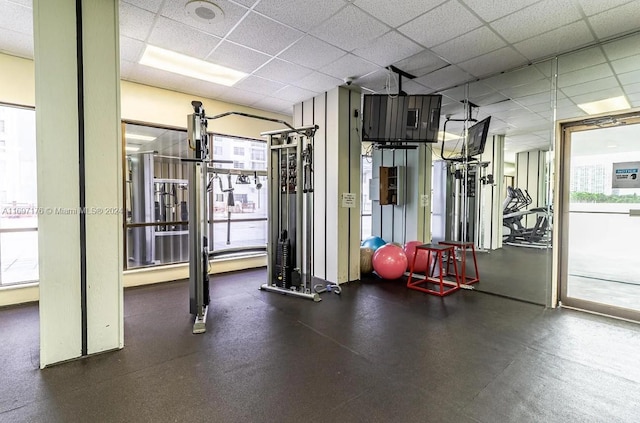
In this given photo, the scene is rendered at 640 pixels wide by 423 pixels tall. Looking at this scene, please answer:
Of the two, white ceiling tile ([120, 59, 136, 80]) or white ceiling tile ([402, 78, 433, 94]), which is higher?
white ceiling tile ([402, 78, 433, 94])

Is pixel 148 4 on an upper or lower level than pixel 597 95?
upper

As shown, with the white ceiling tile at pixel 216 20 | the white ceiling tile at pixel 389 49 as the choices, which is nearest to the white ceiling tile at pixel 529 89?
the white ceiling tile at pixel 389 49

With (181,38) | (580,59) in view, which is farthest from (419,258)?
(181,38)

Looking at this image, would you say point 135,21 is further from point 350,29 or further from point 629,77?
point 629,77

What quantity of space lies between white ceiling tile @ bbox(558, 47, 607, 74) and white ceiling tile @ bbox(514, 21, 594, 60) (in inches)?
6.1

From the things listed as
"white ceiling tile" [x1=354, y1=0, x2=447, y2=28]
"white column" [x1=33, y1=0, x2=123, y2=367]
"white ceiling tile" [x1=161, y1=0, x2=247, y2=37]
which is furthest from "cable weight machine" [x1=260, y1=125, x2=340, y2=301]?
"white column" [x1=33, y1=0, x2=123, y2=367]

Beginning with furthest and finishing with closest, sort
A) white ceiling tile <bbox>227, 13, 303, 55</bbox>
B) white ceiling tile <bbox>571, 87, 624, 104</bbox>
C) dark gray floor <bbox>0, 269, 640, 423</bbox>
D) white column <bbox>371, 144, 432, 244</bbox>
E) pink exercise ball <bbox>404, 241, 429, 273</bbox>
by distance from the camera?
white column <bbox>371, 144, 432, 244</bbox>
pink exercise ball <bbox>404, 241, 429, 273</bbox>
white ceiling tile <bbox>571, 87, 624, 104</bbox>
white ceiling tile <bbox>227, 13, 303, 55</bbox>
dark gray floor <bbox>0, 269, 640, 423</bbox>

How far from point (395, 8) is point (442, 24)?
24.4 inches

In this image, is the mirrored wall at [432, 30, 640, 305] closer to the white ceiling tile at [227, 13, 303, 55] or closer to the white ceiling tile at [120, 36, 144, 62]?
the white ceiling tile at [227, 13, 303, 55]

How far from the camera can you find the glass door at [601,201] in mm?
3791

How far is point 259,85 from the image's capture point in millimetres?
4887

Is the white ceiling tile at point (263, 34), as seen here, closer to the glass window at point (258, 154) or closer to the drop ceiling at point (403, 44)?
the drop ceiling at point (403, 44)

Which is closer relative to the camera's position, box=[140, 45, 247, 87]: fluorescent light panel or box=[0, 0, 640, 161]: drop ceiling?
box=[0, 0, 640, 161]: drop ceiling

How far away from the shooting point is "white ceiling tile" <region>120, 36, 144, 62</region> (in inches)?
139
